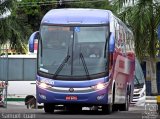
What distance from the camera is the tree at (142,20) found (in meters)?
31.7

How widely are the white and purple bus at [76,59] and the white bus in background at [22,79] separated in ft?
35.5

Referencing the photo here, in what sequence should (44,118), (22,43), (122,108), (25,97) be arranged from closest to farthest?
(44,118)
(122,108)
(25,97)
(22,43)

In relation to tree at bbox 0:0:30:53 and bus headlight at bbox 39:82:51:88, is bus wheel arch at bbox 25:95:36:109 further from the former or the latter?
bus headlight at bbox 39:82:51:88

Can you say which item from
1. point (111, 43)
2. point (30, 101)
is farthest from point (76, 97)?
point (30, 101)

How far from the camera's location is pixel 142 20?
3312 cm

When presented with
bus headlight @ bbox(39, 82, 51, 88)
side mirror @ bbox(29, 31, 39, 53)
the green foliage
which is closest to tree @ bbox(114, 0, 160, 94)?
the green foliage

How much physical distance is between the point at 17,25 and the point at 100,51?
16674 millimetres

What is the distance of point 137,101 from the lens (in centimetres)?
3094

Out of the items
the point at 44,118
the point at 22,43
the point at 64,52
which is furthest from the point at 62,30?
the point at 22,43

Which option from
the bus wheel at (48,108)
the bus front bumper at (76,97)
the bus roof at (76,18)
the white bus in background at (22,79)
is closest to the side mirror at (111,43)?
the bus roof at (76,18)

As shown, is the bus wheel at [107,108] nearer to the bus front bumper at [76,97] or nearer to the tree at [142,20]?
the bus front bumper at [76,97]

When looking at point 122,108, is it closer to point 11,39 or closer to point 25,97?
point 25,97

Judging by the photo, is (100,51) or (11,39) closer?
(100,51)

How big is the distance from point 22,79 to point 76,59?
1259 centimetres
